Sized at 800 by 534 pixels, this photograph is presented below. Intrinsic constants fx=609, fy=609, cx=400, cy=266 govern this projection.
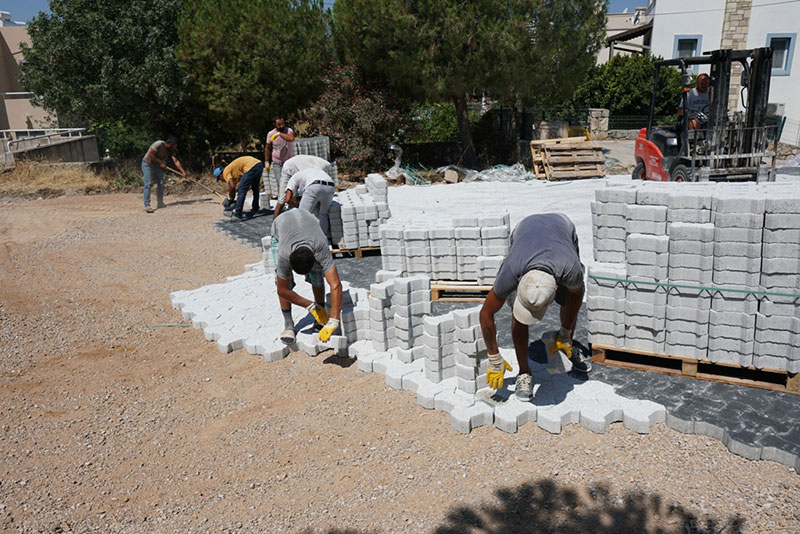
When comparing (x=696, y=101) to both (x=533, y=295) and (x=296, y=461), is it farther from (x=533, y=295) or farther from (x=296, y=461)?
(x=296, y=461)

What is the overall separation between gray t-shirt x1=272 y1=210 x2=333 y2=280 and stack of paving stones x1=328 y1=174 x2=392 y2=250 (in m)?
3.11

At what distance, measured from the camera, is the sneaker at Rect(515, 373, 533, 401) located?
16.0 feet

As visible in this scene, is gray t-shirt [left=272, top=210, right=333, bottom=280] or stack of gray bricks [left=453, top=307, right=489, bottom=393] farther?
gray t-shirt [left=272, top=210, right=333, bottom=280]

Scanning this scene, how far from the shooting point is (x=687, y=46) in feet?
79.0

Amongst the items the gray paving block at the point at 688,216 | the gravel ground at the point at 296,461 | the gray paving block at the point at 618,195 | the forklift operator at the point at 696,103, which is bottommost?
the gravel ground at the point at 296,461

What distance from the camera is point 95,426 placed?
5.09 m

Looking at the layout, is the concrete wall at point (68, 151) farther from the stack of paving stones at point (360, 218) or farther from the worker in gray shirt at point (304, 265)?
the worker in gray shirt at point (304, 265)

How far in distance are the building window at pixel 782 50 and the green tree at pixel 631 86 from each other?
3.32 metres

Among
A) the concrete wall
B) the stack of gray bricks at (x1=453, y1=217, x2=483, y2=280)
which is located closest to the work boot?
the stack of gray bricks at (x1=453, y1=217, x2=483, y2=280)

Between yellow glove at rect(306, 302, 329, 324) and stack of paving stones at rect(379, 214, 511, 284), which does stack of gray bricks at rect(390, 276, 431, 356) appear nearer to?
yellow glove at rect(306, 302, 329, 324)

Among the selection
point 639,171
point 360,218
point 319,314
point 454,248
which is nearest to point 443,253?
point 454,248

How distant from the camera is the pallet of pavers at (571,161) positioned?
49.0 ft

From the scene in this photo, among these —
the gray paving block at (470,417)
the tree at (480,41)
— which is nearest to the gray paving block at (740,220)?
the gray paving block at (470,417)

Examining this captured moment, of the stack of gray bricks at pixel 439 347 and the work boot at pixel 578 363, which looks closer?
the stack of gray bricks at pixel 439 347
